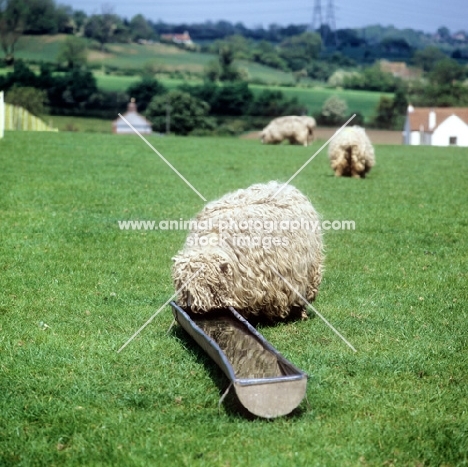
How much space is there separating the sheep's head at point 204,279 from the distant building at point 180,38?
9202cm

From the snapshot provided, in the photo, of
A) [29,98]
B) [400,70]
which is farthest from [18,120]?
[400,70]

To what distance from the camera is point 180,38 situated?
106 metres

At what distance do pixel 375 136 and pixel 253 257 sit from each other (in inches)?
1965

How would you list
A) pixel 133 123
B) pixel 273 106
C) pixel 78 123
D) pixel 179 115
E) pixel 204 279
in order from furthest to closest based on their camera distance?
1. pixel 273 106
2. pixel 179 115
3. pixel 78 123
4. pixel 133 123
5. pixel 204 279

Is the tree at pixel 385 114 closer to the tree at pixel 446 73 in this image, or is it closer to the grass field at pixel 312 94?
the grass field at pixel 312 94

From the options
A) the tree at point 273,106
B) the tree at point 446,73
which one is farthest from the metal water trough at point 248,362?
the tree at point 446,73

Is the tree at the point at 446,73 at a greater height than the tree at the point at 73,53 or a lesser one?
lesser

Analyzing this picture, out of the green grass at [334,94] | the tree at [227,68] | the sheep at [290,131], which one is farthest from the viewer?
the tree at [227,68]

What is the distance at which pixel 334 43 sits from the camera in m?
107

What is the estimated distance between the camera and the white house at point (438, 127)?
62.4 m

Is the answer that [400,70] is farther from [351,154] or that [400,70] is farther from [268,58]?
[351,154]

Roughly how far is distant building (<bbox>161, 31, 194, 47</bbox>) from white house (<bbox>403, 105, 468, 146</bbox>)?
130 feet

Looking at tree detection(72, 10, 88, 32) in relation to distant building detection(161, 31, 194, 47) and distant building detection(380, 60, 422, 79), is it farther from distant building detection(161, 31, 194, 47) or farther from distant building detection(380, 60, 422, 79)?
distant building detection(380, 60, 422, 79)

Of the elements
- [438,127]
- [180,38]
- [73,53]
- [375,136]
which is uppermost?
[73,53]
